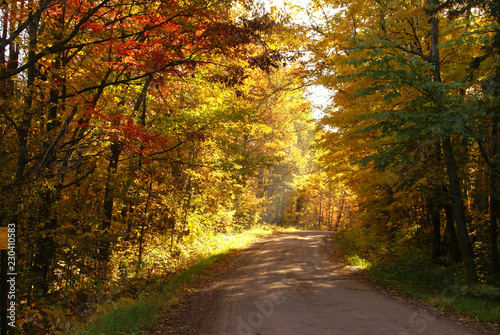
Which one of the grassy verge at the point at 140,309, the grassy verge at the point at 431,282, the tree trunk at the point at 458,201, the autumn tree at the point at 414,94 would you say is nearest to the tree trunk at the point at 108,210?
the grassy verge at the point at 140,309

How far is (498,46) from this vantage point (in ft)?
24.3

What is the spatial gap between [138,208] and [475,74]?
11525 mm

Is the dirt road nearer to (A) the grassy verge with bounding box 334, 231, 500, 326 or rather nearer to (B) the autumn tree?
(A) the grassy verge with bounding box 334, 231, 500, 326

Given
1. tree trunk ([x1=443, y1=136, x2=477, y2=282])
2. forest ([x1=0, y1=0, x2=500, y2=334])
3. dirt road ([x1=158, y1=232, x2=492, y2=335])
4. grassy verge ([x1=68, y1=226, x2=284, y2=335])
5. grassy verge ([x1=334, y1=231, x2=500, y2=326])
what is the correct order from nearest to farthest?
1. grassy verge ([x1=68, y1=226, x2=284, y2=335])
2. dirt road ([x1=158, y1=232, x2=492, y2=335])
3. forest ([x1=0, y1=0, x2=500, y2=334])
4. grassy verge ([x1=334, y1=231, x2=500, y2=326])
5. tree trunk ([x1=443, y1=136, x2=477, y2=282])

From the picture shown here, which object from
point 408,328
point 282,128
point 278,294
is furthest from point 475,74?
point 282,128

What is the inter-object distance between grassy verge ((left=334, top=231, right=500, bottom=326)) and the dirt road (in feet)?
2.35

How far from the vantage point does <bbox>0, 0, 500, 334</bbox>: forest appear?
250 inches

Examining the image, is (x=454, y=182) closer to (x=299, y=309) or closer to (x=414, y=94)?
(x=414, y=94)

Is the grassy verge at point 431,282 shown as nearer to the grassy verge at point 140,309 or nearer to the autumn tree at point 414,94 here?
the autumn tree at point 414,94

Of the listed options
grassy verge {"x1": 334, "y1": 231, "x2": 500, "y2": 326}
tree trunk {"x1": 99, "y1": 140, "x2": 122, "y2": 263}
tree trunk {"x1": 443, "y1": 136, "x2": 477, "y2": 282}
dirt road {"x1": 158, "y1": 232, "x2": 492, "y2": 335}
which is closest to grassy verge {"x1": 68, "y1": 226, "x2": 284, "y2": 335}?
dirt road {"x1": 158, "y1": 232, "x2": 492, "y2": 335}

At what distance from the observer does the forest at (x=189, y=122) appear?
250 inches

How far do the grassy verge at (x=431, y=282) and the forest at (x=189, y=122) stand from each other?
1.77 ft

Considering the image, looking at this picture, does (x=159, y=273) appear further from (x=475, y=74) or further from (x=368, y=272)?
(x=475, y=74)

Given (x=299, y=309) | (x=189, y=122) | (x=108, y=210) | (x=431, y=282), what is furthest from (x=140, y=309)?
(x=431, y=282)
